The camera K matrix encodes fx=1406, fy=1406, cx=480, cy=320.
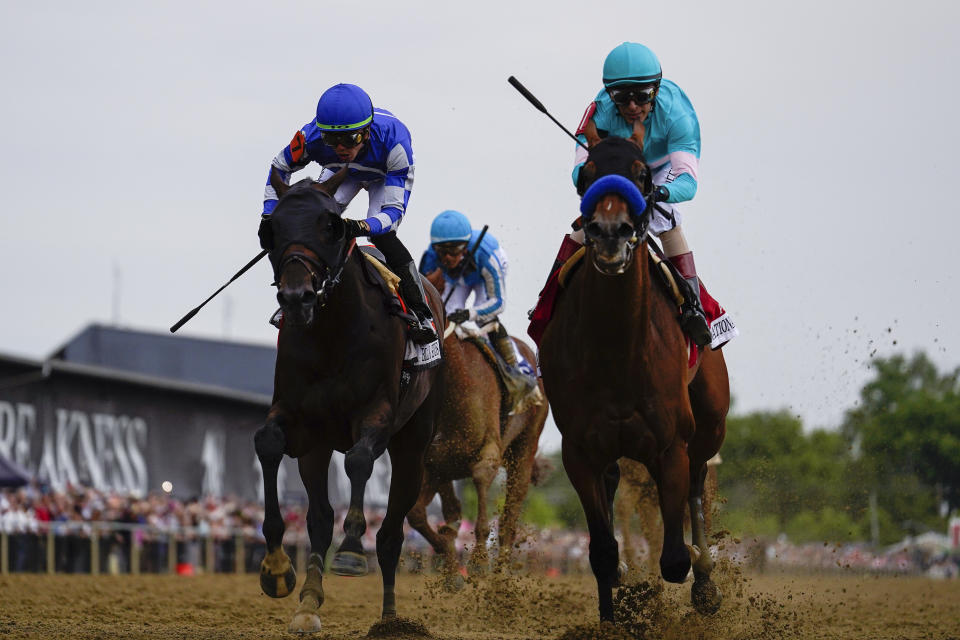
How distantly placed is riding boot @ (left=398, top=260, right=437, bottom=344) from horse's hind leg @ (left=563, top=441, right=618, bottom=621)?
1415mm

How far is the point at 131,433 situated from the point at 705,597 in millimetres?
23581

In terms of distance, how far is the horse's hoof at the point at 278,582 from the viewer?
805cm

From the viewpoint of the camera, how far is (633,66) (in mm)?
8508

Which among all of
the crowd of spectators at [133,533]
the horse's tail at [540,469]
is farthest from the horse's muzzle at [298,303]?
the crowd of spectators at [133,533]

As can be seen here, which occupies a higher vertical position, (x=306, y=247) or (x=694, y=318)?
(x=306, y=247)

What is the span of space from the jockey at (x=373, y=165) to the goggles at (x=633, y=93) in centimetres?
157

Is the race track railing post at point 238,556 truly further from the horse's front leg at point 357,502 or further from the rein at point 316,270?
the rein at point 316,270

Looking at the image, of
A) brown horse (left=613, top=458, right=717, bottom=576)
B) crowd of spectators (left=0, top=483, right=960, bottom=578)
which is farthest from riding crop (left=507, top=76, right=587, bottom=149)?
crowd of spectators (left=0, top=483, right=960, bottom=578)

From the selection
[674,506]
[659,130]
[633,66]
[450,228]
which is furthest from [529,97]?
[450,228]

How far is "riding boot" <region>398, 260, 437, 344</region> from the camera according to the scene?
9320 millimetres

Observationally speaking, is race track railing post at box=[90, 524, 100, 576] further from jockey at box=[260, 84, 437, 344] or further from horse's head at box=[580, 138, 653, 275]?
horse's head at box=[580, 138, 653, 275]

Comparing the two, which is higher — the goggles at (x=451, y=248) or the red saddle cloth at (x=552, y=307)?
the goggles at (x=451, y=248)

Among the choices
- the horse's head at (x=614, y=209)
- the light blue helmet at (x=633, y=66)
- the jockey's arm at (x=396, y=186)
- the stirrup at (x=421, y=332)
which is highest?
the light blue helmet at (x=633, y=66)

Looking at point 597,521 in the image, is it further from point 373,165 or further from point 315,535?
point 373,165
